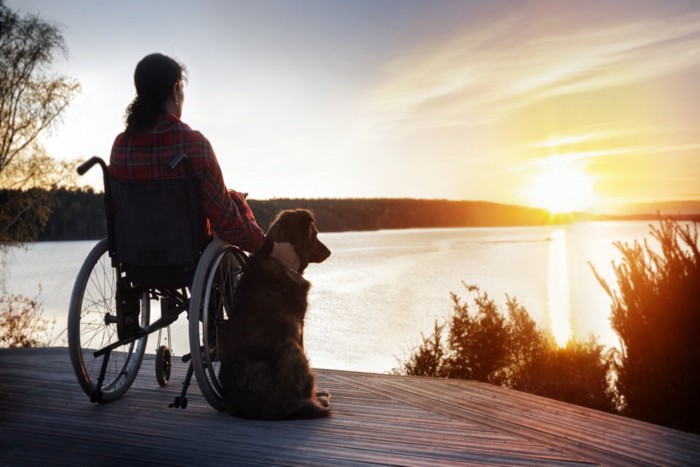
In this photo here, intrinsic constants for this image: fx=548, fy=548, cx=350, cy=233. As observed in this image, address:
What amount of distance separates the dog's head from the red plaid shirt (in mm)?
382

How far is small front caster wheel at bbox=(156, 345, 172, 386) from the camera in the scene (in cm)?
300

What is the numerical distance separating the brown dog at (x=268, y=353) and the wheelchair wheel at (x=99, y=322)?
0.65 m

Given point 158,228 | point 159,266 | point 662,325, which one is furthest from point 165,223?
point 662,325

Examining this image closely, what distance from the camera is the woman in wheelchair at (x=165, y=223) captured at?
2420 millimetres

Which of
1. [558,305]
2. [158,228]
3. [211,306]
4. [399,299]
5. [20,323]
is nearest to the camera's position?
[158,228]

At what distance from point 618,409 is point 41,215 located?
14.4 metres

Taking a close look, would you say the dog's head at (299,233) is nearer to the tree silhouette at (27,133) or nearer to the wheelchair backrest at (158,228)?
the wheelchair backrest at (158,228)

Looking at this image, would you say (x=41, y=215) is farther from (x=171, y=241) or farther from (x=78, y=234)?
(x=171, y=241)

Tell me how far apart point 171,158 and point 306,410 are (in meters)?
1.27

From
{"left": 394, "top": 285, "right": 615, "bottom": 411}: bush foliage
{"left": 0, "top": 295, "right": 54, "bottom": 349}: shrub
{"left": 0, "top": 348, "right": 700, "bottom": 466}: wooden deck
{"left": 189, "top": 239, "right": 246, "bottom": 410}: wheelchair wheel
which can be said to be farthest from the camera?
{"left": 0, "top": 295, "right": 54, "bottom": 349}: shrub

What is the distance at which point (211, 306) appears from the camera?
2689 millimetres

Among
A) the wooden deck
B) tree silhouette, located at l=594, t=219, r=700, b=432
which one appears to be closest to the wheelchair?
the wooden deck

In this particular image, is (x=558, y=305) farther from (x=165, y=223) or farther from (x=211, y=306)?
(x=165, y=223)

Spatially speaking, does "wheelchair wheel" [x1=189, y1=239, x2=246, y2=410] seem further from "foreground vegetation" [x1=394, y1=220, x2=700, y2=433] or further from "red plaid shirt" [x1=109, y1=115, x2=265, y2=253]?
"foreground vegetation" [x1=394, y1=220, x2=700, y2=433]
